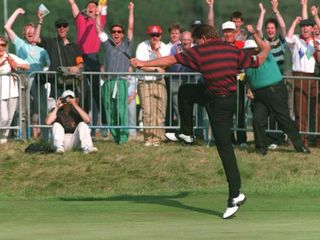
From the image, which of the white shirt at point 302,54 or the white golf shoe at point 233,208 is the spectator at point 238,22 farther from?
the white golf shoe at point 233,208

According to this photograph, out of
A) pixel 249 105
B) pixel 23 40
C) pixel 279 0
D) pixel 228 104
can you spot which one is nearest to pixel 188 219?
pixel 228 104

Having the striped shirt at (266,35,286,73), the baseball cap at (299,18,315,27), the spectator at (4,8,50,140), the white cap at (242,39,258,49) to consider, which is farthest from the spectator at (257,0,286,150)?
the spectator at (4,8,50,140)

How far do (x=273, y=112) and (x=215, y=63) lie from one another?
5.02 meters

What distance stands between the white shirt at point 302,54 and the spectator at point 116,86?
8.69 ft

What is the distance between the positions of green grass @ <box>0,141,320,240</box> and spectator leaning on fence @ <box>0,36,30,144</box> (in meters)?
0.38

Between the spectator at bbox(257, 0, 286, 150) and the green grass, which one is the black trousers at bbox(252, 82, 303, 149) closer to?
the green grass

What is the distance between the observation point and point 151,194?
15.3 meters

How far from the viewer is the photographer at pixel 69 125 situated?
1719 centimetres

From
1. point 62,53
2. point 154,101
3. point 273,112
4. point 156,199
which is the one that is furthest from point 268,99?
point 62,53

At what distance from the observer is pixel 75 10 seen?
19.2 meters

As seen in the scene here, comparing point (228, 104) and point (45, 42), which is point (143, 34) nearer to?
point (45, 42)

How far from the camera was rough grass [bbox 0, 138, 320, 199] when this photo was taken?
15906 mm

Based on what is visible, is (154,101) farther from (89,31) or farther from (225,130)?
(225,130)

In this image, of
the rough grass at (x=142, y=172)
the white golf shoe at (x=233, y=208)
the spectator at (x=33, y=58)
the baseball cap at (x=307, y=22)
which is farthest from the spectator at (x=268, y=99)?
the white golf shoe at (x=233, y=208)
